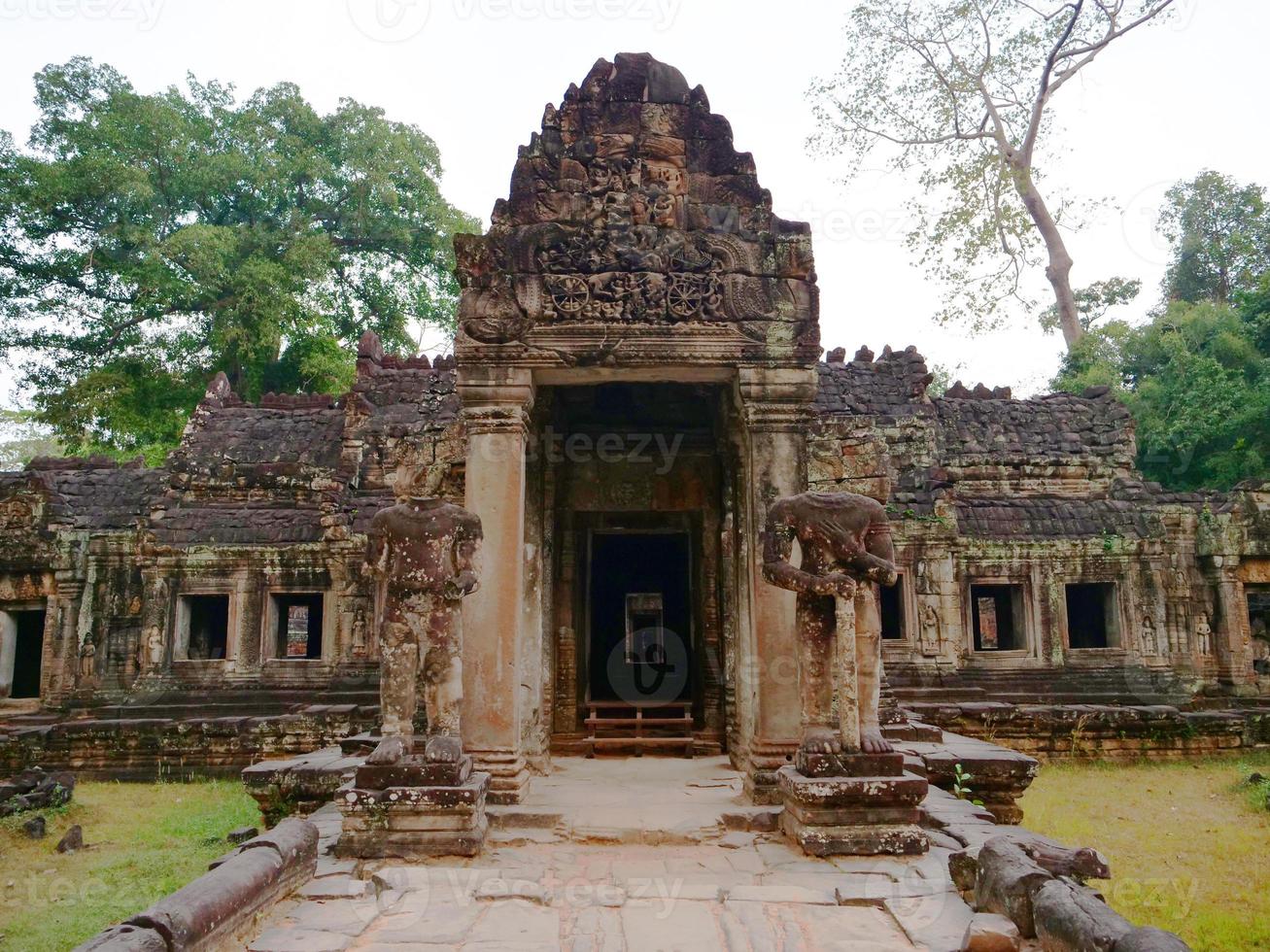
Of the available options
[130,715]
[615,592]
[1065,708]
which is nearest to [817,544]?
[615,592]

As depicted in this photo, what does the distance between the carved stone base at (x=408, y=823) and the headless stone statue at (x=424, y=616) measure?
1.10ft

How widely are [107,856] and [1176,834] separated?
10.7 meters

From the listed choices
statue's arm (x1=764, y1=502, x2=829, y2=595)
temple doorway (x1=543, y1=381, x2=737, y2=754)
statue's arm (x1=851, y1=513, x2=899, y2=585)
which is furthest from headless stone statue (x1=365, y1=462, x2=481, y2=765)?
temple doorway (x1=543, y1=381, x2=737, y2=754)

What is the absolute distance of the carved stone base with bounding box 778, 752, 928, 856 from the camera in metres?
5.72

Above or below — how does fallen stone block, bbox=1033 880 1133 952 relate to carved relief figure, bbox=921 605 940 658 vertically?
below

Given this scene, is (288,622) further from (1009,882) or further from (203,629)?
(1009,882)

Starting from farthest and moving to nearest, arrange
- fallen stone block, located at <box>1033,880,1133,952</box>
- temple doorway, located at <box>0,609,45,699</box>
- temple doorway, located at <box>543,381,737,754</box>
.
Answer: temple doorway, located at <box>0,609,45,699</box>
temple doorway, located at <box>543,381,737,754</box>
fallen stone block, located at <box>1033,880,1133,952</box>

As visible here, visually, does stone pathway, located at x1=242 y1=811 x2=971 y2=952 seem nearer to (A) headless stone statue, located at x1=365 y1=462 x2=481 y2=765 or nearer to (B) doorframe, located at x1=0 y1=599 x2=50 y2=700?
(A) headless stone statue, located at x1=365 y1=462 x2=481 y2=765

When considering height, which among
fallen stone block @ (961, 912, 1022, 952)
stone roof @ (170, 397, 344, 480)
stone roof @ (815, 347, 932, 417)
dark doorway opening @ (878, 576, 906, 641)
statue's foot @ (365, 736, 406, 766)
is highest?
stone roof @ (815, 347, 932, 417)

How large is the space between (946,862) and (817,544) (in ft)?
6.95

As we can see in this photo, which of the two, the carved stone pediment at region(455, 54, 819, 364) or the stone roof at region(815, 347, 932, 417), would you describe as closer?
the carved stone pediment at region(455, 54, 819, 364)

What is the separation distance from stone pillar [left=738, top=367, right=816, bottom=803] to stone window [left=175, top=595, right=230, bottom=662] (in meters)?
12.0

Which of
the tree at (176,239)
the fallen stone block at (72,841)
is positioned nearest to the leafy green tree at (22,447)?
the tree at (176,239)

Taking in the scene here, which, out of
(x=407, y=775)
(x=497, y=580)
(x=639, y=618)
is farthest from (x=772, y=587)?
(x=639, y=618)
